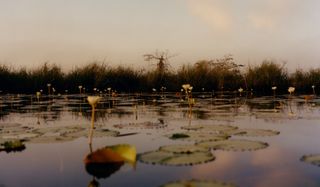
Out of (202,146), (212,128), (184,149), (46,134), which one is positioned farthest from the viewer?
(212,128)

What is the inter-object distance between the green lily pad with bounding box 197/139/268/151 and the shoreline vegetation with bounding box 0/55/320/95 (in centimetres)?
1678

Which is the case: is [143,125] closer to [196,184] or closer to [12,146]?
[12,146]

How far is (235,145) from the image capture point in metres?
4.30

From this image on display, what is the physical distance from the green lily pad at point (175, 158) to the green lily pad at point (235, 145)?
36cm

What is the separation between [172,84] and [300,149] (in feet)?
60.8

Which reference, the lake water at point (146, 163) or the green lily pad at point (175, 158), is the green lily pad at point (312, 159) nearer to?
the lake water at point (146, 163)

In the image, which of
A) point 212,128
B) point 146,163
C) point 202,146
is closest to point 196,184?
point 146,163

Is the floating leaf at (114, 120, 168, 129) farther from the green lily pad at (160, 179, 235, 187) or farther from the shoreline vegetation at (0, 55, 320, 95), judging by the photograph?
the shoreline vegetation at (0, 55, 320, 95)

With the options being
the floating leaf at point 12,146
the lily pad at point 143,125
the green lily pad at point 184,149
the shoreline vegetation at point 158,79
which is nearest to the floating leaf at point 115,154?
the green lily pad at point 184,149

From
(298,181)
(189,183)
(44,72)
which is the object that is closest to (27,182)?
(189,183)

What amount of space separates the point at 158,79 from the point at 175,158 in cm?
2001

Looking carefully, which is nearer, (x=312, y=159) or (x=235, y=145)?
(x=312, y=159)

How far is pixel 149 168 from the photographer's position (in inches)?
133

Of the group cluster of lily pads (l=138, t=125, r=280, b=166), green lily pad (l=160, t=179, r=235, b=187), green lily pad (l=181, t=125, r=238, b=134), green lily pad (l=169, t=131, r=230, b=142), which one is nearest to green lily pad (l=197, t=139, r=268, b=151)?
cluster of lily pads (l=138, t=125, r=280, b=166)
